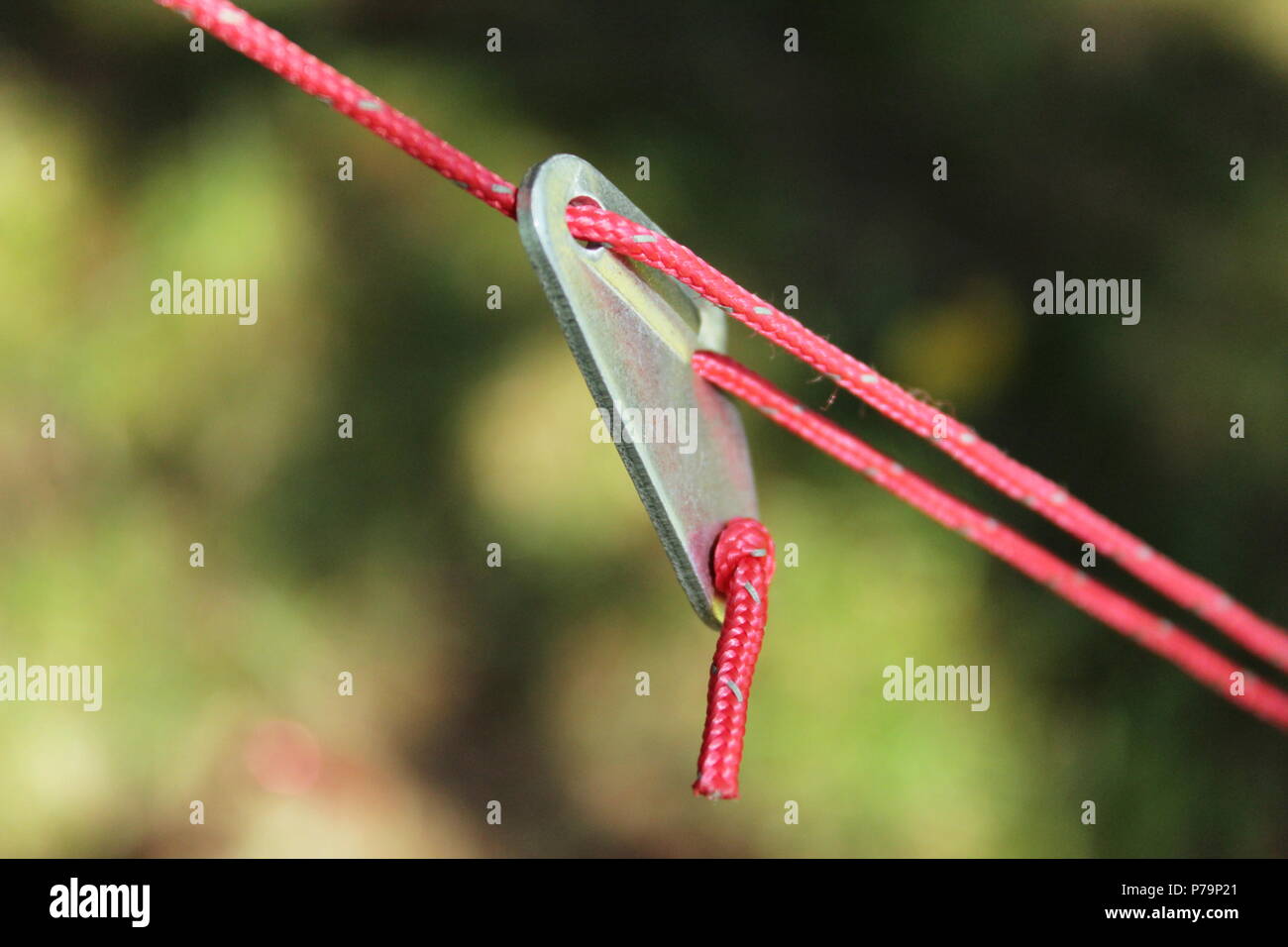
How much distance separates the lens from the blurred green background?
44.6 inches

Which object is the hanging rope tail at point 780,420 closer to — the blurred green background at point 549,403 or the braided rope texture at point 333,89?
the braided rope texture at point 333,89

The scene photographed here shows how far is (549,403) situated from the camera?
123cm

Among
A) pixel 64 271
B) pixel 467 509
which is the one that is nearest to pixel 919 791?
pixel 467 509

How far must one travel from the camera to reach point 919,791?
1.12 metres

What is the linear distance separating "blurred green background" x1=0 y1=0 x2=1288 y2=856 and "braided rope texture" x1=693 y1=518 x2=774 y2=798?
23.7 inches

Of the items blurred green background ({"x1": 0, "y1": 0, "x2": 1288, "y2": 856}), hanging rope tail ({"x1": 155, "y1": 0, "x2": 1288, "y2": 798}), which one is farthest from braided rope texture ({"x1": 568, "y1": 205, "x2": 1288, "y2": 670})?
blurred green background ({"x1": 0, "y1": 0, "x2": 1288, "y2": 856})

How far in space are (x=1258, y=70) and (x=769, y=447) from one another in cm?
67

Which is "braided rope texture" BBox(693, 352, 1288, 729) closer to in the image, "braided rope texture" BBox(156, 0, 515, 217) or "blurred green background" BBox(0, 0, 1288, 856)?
"braided rope texture" BBox(156, 0, 515, 217)

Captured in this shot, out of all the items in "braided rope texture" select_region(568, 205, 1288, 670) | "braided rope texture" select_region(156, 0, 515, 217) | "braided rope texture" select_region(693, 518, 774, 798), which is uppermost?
"braided rope texture" select_region(156, 0, 515, 217)

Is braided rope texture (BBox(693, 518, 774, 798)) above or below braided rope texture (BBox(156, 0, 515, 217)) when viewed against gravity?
below

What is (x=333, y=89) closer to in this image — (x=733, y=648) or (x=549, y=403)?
(x=733, y=648)

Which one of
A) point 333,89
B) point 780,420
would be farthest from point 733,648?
point 333,89

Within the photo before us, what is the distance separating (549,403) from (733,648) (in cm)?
75

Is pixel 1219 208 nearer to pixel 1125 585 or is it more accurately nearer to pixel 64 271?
pixel 1125 585
